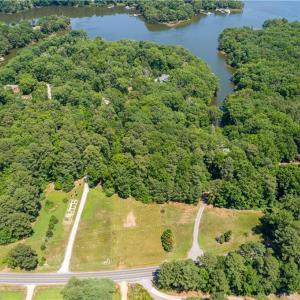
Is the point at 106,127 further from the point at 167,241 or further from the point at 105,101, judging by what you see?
the point at 167,241

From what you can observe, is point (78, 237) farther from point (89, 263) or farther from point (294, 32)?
point (294, 32)

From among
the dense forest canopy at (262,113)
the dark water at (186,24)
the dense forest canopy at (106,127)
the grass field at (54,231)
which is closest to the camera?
the grass field at (54,231)

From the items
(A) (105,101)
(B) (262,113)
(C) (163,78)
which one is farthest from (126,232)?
(C) (163,78)

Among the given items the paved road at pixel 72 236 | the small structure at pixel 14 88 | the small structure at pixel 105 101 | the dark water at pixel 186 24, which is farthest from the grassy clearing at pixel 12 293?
the dark water at pixel 186 24

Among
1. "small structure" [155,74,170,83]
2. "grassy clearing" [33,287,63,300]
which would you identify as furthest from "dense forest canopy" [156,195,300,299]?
"small structure" [155,74,170,83]

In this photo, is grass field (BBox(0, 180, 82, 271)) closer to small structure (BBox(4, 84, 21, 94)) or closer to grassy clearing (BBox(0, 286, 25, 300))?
grassy clearing (BBox(0, 286, 25, 300))

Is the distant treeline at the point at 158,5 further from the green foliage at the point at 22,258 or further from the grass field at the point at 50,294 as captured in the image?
the grass field at the point at 50,294

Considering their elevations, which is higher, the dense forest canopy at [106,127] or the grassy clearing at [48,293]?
the dense forest canopy at [106,127]
